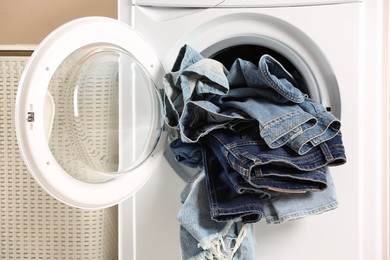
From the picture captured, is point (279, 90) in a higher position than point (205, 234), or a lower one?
higher

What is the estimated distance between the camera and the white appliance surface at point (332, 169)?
3.07 feet

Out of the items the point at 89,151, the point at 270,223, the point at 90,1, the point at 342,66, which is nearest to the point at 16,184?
the point at 89,151

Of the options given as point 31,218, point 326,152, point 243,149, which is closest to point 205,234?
point 243,149

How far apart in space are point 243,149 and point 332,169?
27 centimetres

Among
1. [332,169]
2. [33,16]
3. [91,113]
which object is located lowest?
[332,169]

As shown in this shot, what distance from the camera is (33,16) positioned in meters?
1.47

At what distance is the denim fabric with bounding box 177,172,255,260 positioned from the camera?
0.89 metres

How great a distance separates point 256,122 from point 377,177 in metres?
0.34

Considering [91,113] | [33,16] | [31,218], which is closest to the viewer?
[91,113]

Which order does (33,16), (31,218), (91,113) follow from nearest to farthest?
1. (91,113)
2. (31,218)
3. (33,16)

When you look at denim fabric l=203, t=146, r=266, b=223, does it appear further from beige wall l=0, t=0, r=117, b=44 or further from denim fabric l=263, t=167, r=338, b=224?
beige wall l=0, t=0, r=117, b=44

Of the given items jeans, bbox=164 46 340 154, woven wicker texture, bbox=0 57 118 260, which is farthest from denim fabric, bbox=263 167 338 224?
woven wicker texture, bbox=0 57 118 260

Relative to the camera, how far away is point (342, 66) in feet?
3.07

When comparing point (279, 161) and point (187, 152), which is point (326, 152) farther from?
point (187, 152)
